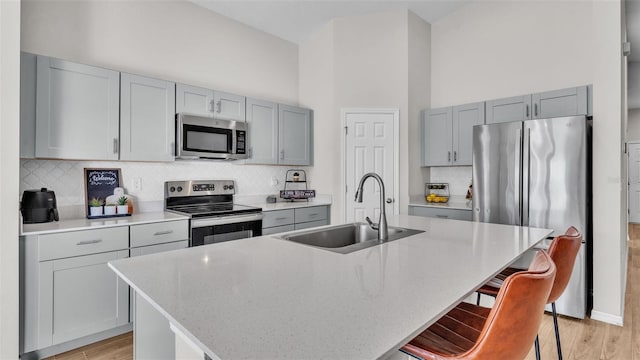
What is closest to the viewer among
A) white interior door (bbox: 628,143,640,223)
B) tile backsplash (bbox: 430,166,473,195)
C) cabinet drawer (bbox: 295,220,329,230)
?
cabinet drawer (bbox: 295,220,329,230)

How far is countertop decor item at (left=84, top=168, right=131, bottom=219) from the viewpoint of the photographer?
2.76m

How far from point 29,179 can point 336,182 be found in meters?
2.89

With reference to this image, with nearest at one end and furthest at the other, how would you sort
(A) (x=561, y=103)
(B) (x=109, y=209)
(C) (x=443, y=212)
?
(B) (x=109, y=209) → (A) (x=561, y=103) → (C) (x=443, y=212)

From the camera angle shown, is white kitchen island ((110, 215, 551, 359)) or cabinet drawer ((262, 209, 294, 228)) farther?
cabinet drawer ((262, 209, 294, 228))

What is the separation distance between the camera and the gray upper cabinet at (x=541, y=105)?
3092 mm

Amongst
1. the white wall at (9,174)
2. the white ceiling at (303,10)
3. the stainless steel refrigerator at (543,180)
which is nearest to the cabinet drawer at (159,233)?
the white wall at (9,174)

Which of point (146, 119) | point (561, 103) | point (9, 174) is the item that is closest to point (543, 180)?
point (561, 103)

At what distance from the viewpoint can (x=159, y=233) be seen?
2.69m

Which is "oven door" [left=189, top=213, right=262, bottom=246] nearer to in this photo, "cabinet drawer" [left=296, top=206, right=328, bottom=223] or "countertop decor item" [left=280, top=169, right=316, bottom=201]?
"cabinet drawer" [left=296, top=206, right=328, bottom=223]

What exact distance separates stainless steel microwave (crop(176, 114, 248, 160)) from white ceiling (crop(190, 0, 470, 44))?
1333 mm

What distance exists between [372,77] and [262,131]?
150 cm

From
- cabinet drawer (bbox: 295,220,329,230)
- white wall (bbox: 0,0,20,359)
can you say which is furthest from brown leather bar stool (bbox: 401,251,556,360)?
cabinet drawer (bbox: 295,220,329,230)

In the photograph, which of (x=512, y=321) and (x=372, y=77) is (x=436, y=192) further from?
(x=512, y=321)

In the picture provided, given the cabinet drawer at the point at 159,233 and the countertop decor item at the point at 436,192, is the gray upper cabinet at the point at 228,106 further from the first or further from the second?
the countertop decor item at the point at 436,192
